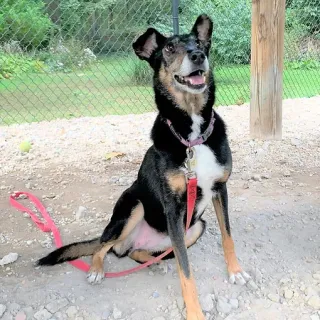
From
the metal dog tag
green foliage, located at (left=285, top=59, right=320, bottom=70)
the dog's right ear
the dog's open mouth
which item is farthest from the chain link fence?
the metal dog tag

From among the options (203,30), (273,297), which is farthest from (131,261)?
(203,30)

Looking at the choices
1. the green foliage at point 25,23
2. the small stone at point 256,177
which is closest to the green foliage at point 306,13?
the green foliage at point 25,23

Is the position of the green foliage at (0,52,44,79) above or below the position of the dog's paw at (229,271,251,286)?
below

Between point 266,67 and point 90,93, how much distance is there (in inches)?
155

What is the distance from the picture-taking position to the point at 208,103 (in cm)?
271

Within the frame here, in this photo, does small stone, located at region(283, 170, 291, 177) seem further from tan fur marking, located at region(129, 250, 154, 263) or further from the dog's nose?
the dog's nose

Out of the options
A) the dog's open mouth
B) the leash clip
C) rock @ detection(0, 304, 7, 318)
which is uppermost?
the dog's open mouth

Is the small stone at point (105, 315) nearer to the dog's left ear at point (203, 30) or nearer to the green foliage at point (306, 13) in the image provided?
the dog's left ear at point (203, 30)

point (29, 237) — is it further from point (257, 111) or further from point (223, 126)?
point (257, 111)

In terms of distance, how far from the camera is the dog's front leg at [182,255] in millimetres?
2443

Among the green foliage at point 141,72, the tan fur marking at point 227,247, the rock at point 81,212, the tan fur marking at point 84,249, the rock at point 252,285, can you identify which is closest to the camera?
the rock at point 252,285

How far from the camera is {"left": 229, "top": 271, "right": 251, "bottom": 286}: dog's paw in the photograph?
2684 mm

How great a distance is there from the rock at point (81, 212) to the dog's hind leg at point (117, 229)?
0.79 m

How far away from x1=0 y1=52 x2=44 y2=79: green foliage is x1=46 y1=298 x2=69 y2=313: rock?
5.88m
